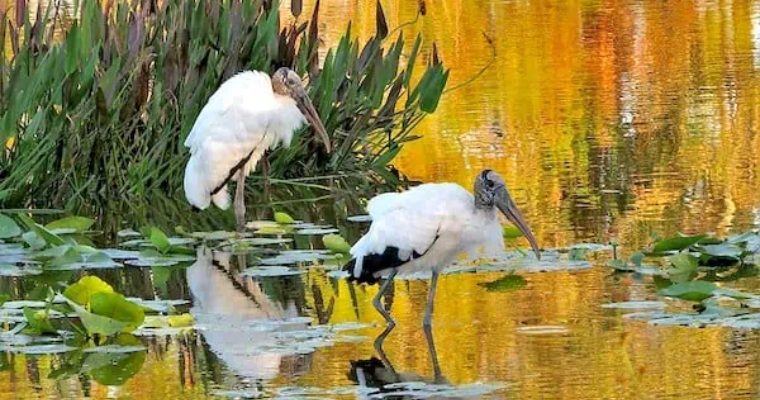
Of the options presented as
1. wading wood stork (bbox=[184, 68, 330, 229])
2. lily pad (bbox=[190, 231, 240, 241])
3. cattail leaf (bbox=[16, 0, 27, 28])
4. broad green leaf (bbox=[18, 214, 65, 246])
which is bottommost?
lily pad (bbox=[190, 231, 240, 241])

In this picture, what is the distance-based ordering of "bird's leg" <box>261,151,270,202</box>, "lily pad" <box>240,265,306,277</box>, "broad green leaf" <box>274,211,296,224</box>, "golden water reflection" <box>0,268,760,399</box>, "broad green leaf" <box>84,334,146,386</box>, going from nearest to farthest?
1. "golden water reflection" <box>0,268,760,399</box>
2. "broad green leaf" <box>84,334,146,386</box>
3. "lily pad" <box>240,265,306,277</box>
4. "broad green leaf" <box>274,211,296,224</box>
5. "bird's leg" <box>261,151,270,202</box>

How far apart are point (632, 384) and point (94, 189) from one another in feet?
16.4

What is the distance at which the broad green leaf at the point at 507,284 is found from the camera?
7.96 metres

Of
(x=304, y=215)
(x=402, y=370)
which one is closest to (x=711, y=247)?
(x=402, y=370)

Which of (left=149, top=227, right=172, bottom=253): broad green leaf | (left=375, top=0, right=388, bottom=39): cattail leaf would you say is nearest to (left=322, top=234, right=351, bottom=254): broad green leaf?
(left=149, top=227, right=172, bottom=253): broad green leaf

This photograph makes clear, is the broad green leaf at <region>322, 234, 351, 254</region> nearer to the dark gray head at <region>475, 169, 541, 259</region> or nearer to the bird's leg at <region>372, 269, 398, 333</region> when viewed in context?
the bird's leg at <region>372, 269, 398, 333</region>

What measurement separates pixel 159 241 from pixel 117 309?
172cm

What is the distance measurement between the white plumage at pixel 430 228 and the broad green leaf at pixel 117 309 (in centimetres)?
84

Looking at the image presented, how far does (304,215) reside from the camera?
1035 centimetres

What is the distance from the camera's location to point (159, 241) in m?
8.80

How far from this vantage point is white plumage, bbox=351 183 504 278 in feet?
24.0

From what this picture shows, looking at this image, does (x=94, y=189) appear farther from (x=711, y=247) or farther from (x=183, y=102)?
(x=711, y=247)

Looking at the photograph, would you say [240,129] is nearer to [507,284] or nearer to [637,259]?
[507,284]

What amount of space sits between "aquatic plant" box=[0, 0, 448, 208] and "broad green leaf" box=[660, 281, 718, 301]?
3.49 m
